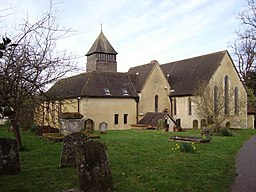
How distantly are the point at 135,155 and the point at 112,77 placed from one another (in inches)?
1005

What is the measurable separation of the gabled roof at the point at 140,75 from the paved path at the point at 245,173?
79.7ft

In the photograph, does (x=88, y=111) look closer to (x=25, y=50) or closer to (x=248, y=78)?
(x=25, y=50)

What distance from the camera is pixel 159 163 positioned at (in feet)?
38.0

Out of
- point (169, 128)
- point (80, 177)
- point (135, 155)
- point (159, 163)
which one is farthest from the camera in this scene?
point (169, 128)

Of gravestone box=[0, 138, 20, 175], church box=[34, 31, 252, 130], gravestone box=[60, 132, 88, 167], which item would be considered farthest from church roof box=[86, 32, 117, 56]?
gravestone box=[0, 138, 20, 175]

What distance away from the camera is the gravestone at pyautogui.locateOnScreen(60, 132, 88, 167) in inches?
431

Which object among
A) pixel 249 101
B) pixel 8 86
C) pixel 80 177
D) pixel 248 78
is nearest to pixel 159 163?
pixel 80 177

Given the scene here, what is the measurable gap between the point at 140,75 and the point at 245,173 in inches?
1228

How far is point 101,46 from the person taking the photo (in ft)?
159

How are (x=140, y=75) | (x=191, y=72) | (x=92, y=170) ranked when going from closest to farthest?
(x=92, y=170), (x=191, y=72), (x=140, y=75)

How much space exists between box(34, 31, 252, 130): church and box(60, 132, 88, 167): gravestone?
70.8ft

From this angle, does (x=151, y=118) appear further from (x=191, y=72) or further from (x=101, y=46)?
(x=101, y=46)

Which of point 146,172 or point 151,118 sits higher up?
A: point 151,118

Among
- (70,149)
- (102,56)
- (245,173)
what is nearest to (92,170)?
(70,149)
